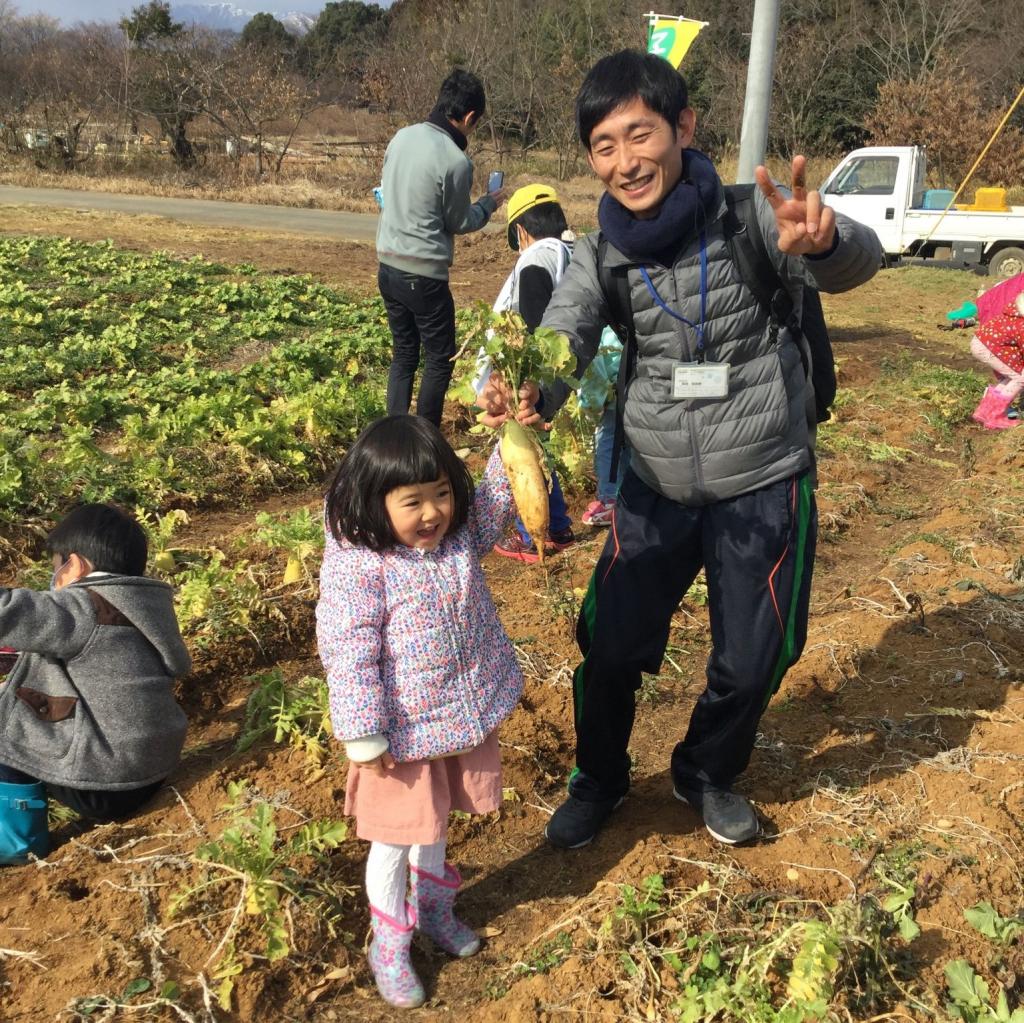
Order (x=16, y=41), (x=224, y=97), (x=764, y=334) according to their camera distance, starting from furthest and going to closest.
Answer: (x=16, y=41) < (x=224, y=97) < (x=764, y=334)

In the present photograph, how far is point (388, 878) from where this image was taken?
2.29 meters

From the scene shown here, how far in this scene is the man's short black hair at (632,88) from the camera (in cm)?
226

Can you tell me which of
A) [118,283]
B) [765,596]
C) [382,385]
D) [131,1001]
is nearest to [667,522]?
[765,596]

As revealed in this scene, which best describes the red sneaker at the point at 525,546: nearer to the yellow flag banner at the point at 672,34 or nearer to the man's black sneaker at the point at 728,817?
the man's black sneaker at the point at 728,817

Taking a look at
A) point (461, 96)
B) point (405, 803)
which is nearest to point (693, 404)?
point (405, 803)

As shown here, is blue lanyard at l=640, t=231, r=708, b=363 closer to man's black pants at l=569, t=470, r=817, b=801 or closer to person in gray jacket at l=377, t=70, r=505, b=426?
man's black pants at l=569, t=470, r=817, b=801

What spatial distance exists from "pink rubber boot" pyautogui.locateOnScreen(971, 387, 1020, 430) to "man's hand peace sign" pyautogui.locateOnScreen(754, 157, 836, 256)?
6.29 metres

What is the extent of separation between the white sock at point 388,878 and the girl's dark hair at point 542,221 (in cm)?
301

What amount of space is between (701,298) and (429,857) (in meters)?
1.49

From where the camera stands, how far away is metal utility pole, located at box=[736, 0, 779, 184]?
25.9 feet

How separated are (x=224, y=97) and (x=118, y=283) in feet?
61.6

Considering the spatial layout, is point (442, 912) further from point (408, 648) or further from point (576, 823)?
point (408, 648)

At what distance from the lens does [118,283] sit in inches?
414

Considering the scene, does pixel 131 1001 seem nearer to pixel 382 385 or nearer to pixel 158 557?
pixel 158 557
